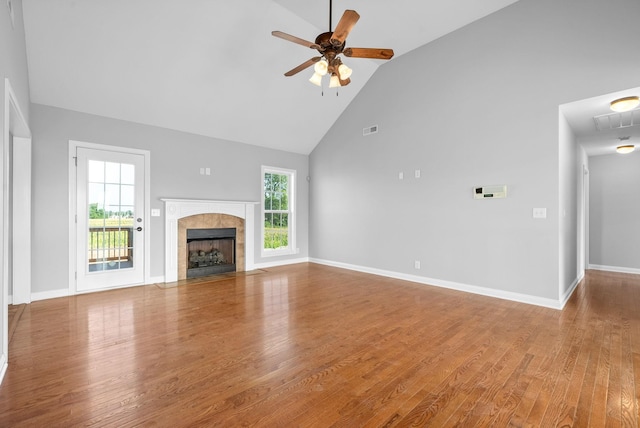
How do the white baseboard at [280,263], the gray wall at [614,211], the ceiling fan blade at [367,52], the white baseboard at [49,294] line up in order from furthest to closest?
the white baseboard at [280,263]
the gray wall at [614,211]
the white baseboard at [49,294]
the ceiling fan blade at [367,52]

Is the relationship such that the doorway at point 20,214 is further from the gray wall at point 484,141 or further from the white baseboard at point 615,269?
the white baseboard at point 615,269

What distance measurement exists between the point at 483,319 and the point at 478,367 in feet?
4.05

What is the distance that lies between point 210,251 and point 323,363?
430 centimetres

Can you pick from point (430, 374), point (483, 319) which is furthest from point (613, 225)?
point (430, 374)

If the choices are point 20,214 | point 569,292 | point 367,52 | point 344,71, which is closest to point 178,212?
point 20,214

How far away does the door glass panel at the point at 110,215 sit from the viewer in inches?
180

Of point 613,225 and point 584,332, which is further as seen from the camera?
point 613,225

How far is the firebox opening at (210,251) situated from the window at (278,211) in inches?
31.2

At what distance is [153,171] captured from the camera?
5.12 metres

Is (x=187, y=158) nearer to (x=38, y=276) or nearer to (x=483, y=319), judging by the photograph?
(x=38, y=276)

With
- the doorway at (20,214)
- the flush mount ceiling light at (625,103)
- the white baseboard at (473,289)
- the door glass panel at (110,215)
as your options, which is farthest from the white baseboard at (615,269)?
the doorway at (20,214)

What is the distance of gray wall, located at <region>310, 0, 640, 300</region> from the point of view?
360 cm

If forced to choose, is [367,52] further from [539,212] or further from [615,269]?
[615,269]

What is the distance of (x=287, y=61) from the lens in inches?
192
